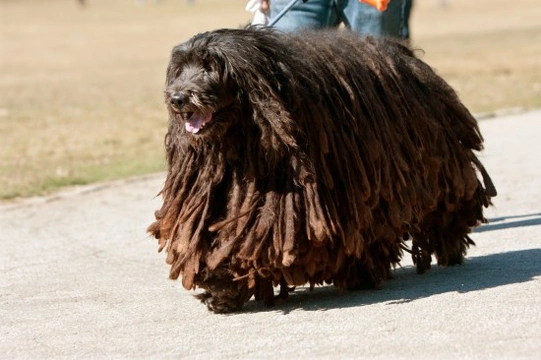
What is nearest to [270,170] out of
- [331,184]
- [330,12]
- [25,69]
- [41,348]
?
[331,184]

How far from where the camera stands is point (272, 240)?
639 cm

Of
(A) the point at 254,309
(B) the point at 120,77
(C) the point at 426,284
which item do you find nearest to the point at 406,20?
(C) the point at 426,284

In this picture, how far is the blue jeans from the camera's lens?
27.8 ft

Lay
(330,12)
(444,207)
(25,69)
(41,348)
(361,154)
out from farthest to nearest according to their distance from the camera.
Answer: (25,69) → (330,12) → (444,207) → (361,154) → (41,348)

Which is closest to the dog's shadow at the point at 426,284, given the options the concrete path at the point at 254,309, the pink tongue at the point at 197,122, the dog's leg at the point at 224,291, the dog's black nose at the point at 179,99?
the concrete path at the point at 254,309

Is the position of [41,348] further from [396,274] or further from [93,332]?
[396,274]

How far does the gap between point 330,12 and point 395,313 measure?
2933mm

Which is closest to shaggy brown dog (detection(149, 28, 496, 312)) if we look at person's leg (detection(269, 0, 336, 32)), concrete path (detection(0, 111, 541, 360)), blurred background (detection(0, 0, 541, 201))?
concrete path (detection(0, 111, 541, 360))

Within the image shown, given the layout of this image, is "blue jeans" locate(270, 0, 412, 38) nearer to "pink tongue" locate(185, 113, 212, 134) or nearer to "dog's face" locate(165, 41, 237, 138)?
"dog's face" locate(165, 41, 237, 138)

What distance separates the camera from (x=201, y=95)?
6.21 meters

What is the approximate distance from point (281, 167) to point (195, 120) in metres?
0.53

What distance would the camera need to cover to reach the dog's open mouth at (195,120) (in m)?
6.27

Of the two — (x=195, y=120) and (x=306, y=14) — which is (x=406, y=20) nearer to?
(x=306, y=14)

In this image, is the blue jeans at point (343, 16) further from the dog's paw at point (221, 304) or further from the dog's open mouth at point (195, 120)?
the dog's paw at point (221, 304)
